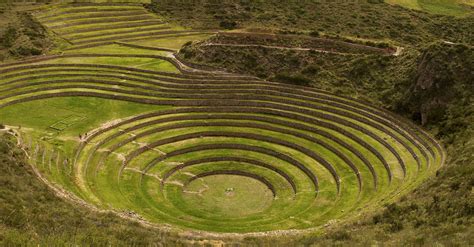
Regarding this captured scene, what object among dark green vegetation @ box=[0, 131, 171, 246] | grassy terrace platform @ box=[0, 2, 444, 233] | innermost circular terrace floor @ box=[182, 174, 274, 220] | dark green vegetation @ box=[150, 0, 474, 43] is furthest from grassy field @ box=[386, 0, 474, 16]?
dark green vegetation @ box=[0, 131, 171, 246]

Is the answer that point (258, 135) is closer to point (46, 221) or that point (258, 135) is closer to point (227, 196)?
point (227, 196)

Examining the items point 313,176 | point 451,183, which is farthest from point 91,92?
point 451,183

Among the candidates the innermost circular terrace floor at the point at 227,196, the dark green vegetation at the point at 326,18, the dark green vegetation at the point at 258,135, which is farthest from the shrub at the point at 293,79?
the innermost circular terrace floor at the point at 227,196

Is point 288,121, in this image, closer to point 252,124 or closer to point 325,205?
point 252,124

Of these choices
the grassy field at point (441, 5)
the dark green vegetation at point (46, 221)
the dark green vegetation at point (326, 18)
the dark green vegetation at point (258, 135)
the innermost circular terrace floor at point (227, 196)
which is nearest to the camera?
the dark green vegetation at point (46, 221)

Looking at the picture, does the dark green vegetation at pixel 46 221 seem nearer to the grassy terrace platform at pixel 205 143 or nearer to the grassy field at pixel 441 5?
the grassy terrace platform at pixel 205 143

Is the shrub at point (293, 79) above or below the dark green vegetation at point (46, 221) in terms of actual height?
above
